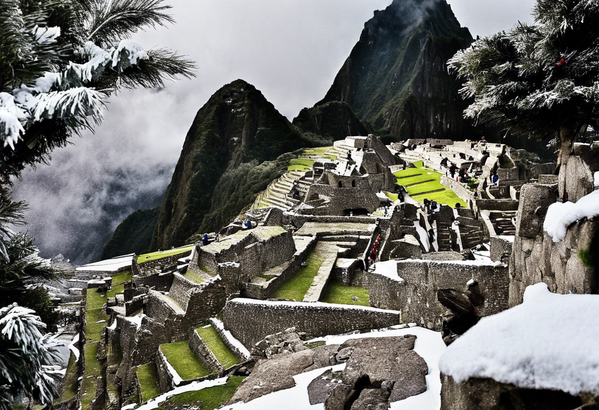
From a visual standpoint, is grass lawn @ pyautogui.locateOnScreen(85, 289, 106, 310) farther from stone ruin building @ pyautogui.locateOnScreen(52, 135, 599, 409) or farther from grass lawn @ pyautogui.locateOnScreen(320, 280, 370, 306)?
grass lawn @ pyautogui.locateOnScreen(320, 280, 370, 306)

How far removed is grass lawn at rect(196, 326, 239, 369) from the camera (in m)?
11.1

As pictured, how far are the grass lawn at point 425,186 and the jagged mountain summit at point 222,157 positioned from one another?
68.4ft

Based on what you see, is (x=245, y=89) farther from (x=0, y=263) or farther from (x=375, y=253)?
(x=0, y=263)

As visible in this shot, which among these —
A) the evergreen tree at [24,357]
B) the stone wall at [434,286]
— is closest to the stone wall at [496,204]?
the stone wall at [434,286]

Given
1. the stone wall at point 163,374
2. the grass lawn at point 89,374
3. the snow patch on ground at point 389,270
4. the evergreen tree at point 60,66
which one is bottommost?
the grass lawn at point 89,374

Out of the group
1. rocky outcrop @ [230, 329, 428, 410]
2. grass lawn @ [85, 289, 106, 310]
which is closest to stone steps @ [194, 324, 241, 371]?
rocky outcrop @ [230, 329, 428, 410]

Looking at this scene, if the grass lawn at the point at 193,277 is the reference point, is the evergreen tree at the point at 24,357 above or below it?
above

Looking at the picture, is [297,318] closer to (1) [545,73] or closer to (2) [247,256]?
(2) [247,256]

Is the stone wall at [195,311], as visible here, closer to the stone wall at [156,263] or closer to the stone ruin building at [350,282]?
the stone ruin building at [350,282]

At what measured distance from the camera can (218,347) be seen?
38.8 feet

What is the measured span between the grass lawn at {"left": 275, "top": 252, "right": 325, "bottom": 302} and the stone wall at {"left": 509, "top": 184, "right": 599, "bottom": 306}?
7410mm

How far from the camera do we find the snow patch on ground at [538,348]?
9.33ft

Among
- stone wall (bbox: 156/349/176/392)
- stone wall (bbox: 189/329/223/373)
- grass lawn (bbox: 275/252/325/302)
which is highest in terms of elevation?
grass lawn (bbox: 275/252/325/302)

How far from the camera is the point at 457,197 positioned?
26984 mm
